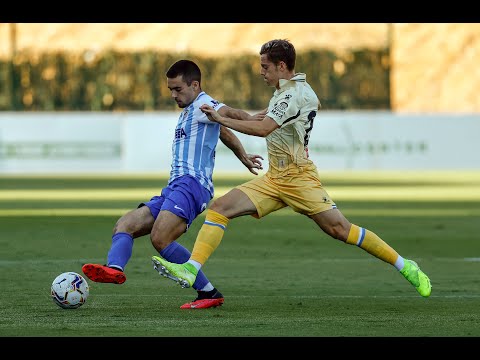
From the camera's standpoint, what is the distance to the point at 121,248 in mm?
9602

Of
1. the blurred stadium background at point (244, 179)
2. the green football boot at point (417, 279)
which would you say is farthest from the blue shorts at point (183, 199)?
the green football boot at point (417, 279)

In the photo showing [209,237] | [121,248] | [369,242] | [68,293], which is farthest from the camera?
[369,242]

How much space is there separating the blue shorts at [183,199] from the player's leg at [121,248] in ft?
0.34

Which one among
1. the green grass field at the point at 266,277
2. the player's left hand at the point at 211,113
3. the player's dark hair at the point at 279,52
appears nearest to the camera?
the green grass field at the point at 266,277

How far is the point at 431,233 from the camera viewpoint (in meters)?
17.2

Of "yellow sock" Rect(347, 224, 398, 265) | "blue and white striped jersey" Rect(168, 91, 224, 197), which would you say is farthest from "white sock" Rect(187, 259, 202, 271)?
"yellow sock" Rect(347, 224, 398, 265)

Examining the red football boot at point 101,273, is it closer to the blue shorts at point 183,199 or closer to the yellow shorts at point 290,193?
the blue shorts at point 183,199

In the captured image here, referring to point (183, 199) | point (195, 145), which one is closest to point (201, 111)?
point (195, 145)

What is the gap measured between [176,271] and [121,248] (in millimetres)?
585

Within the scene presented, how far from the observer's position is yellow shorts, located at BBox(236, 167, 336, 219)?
995cm

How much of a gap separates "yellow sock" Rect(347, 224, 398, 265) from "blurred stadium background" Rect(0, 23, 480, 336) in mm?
416

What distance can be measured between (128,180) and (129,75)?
11.0m

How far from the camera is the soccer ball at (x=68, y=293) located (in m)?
9.47

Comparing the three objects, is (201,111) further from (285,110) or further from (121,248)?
(121,248)
